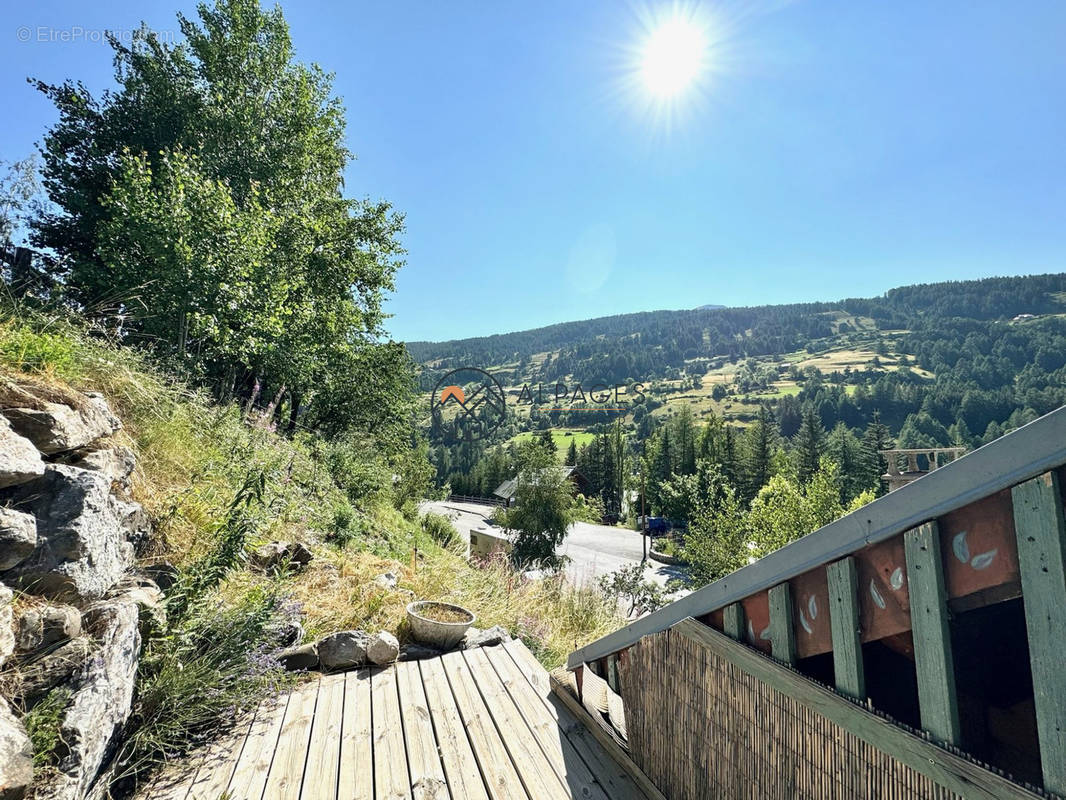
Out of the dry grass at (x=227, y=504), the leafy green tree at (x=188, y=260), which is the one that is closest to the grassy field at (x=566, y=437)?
the leafy green tree at (x=188, y=260)

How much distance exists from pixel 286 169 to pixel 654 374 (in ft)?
528

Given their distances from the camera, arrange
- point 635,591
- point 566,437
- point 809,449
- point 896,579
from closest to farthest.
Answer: point 896,579 < point 635,591 < point 809,449 < point 566,437

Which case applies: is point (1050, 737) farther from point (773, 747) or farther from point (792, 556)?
point (773, 747)

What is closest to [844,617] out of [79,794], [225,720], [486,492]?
[79,794]

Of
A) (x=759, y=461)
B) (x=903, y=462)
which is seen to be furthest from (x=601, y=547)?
(x=903, y=462)

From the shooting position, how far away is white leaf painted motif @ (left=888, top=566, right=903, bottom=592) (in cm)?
119

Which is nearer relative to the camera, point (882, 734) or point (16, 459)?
point (882, 734)

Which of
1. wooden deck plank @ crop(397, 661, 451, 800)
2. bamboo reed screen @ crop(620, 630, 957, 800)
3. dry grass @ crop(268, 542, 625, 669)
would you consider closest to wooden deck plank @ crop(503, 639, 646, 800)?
bamboo reed screen @ crop(620, 630, 957, 800)

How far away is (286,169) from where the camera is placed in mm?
10531

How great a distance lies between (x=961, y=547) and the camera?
3.50 ft

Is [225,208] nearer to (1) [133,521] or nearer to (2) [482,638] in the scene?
(1) [133,521]

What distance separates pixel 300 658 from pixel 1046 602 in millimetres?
3928

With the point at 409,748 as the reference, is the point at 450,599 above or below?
below

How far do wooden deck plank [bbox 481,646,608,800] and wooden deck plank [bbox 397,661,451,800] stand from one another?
22.3 inches
